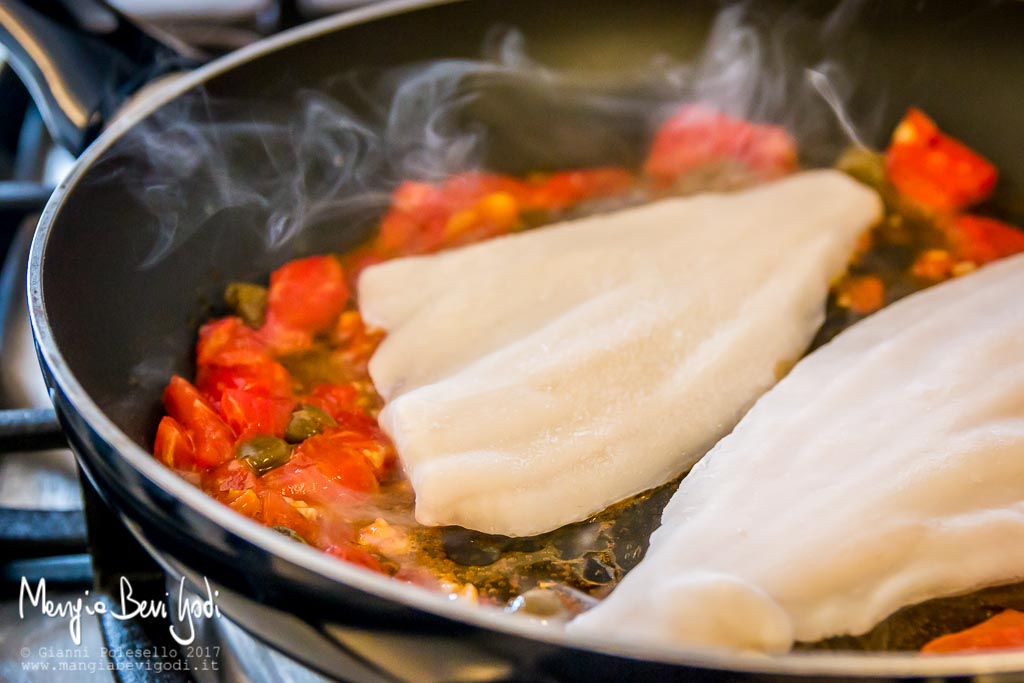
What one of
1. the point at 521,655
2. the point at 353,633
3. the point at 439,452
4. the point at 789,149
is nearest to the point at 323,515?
the point at 439,452

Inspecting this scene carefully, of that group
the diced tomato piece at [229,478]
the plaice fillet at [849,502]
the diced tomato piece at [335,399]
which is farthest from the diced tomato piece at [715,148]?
the diced tomato piece at [229,478]

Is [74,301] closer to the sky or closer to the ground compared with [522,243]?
closer to the sky

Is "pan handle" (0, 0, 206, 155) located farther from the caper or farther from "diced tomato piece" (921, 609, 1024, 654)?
"diced tomato piece" (921, 609, 1024, 654)

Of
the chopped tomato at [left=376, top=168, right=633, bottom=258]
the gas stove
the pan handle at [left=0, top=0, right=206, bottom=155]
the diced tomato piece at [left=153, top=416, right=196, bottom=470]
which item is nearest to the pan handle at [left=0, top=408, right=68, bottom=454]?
the gas stove

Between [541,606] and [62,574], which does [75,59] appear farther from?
[541,606]

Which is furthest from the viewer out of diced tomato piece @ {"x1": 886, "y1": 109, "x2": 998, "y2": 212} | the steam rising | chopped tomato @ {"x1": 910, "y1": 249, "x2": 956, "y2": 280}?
diced tomato piece @ {"x1": 886, "y1": 109, "x2": 998, "y2": 212}

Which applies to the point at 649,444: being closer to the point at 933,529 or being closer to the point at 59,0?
the point at 933,529

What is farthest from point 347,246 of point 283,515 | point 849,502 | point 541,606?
point 849,502
